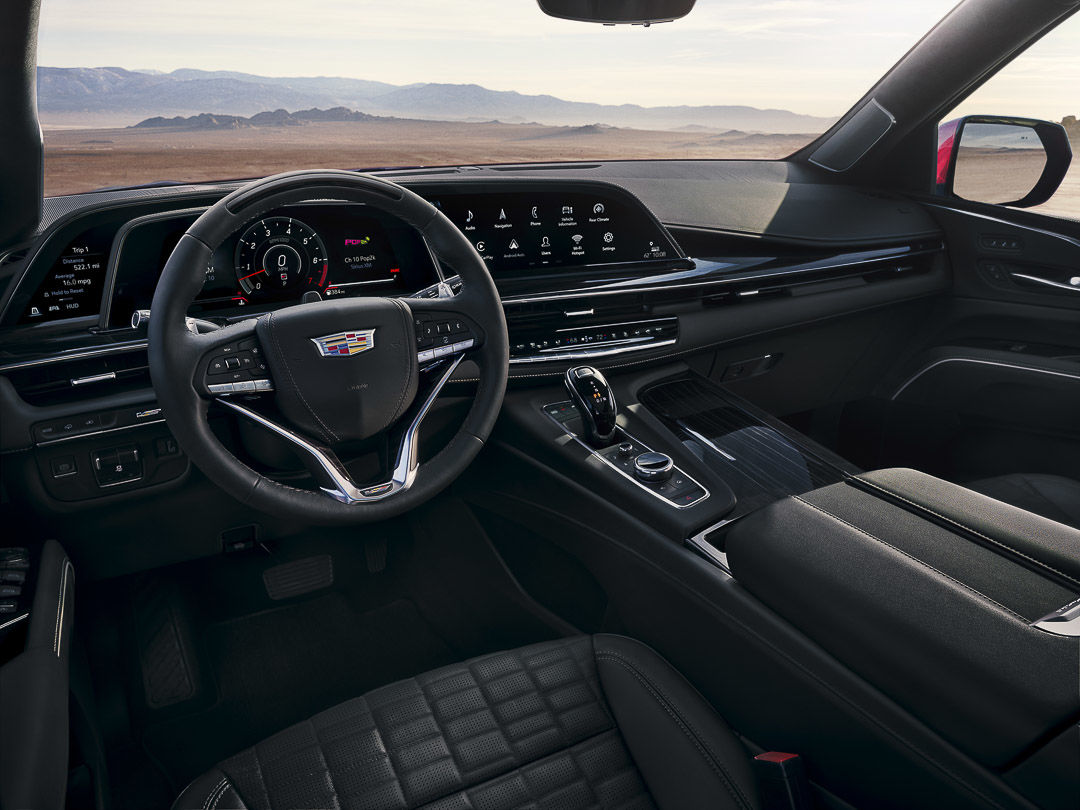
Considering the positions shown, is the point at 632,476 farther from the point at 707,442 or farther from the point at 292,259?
the point at 292,259

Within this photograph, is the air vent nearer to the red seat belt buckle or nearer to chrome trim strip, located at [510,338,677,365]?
chrome trim strip, located at [510,338,677,365]

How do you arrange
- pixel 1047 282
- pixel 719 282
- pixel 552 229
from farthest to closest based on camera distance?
pixel 1047 282 → pixel 719 282 → pixel 552 229

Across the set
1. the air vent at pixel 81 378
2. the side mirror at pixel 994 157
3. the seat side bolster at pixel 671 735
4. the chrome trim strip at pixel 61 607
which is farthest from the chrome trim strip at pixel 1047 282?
the chrome trim strip at pixel 61 607

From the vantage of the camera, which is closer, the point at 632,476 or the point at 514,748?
the point at 514,748

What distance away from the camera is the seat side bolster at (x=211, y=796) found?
1.22m

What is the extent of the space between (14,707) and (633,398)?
147 cm

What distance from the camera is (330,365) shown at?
56.6 inches

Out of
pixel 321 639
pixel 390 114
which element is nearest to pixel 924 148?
pixel 390 114

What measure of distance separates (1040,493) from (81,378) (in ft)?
7.67

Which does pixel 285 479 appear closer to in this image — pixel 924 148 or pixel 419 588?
pixel 419 588

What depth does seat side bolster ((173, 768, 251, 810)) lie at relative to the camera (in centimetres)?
122

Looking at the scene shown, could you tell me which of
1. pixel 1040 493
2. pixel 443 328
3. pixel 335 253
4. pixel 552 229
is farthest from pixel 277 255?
pixel 1040 493

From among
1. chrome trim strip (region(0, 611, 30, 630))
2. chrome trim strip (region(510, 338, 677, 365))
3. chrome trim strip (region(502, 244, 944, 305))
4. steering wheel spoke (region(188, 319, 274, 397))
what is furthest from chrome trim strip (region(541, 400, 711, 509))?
chrome trim strip (region(0, 611, 30, 630))

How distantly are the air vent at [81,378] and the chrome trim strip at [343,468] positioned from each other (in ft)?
1.29
